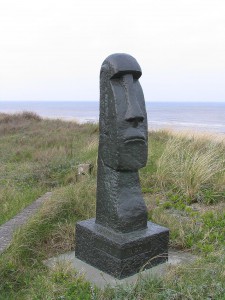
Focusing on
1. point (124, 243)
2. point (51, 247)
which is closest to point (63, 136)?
point (51, 247)

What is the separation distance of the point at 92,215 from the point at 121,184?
150cm

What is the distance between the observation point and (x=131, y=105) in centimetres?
346

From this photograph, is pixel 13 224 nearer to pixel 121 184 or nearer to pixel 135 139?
pixel 121 184

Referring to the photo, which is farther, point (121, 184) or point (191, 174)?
Answer: point (191, 174)

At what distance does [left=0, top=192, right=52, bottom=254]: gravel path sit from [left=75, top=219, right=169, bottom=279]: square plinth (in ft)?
2.86

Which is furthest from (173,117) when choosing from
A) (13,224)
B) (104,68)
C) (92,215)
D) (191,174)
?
(104,68)

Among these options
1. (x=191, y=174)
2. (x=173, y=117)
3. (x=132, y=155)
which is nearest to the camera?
(x=132, y=155)

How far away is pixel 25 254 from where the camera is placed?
4.12m

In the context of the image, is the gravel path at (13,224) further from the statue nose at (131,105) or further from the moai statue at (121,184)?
the statue nose at (131,105)

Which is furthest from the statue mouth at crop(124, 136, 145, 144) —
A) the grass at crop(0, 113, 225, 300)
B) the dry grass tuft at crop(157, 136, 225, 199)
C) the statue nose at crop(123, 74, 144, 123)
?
the dry grass tuft at crop(157, 136, 225, 199)

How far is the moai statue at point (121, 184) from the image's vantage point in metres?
3.48

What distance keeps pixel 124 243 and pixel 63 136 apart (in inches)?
419

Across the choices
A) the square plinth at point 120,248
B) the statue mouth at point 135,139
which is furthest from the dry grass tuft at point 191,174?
the statue mouth at point 135,139

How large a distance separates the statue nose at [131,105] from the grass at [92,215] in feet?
4.44
